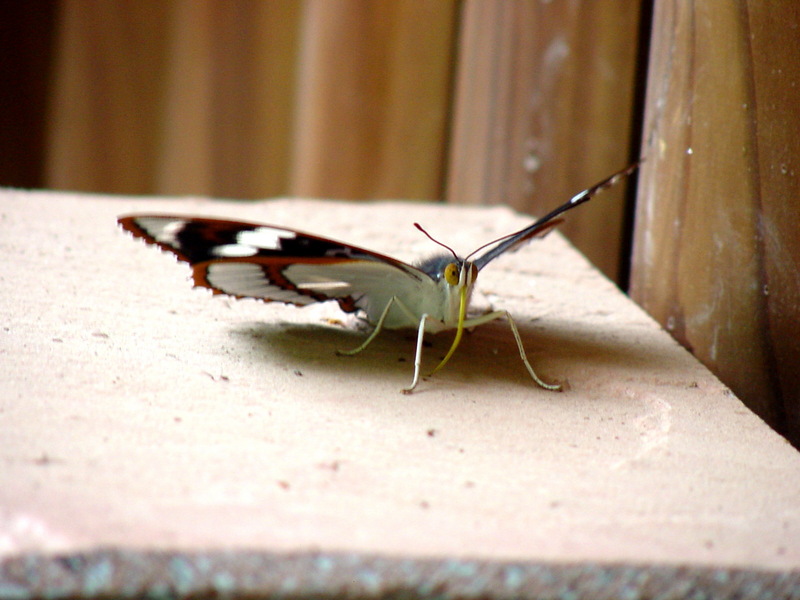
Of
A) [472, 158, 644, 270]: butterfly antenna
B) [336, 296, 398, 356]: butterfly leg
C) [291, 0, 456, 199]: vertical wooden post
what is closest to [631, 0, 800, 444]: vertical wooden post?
[472, 158, 644, 270]: butterfly antenna

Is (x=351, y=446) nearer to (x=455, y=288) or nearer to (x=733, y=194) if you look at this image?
(x=455, y=288)

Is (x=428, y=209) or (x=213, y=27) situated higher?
(x=213, y=27)

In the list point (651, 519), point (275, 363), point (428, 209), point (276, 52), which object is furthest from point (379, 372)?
point (276, 52)

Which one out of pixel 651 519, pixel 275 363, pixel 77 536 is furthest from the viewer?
pixel 275 363

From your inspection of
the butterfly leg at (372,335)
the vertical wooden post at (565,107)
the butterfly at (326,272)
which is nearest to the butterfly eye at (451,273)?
the butterfly at (326,272)

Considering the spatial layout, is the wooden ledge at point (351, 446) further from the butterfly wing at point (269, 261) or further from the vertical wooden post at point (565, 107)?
the vertical wooden post at point (565, 107)

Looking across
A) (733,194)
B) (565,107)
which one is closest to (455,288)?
(733,194)

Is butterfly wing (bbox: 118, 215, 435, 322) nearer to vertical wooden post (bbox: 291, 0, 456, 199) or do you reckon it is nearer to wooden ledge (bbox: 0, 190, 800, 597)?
wooden ledge (bbox: 0, 190, 800, 597)

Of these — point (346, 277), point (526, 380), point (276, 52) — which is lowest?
point (526, 380)

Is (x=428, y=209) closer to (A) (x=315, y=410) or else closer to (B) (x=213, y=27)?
(A) (x=315, y=410)
